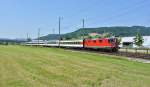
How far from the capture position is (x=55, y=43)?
10250 cm

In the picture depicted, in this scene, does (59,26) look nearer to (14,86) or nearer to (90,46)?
(90,46)

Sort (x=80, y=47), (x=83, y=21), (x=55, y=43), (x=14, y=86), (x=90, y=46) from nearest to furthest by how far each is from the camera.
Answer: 1. (x=14, y=86)
2. (x=90, y=46)
3. (x=80, y=47)
4. (x=83, y=21)
5. (x=55, y=43)

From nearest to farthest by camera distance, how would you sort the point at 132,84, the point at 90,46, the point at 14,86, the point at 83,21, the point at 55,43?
1. the point at 14,86
2. the point at 132,84
3. the point at 90,46
4. the point at 83,21
5. the point at 55,43

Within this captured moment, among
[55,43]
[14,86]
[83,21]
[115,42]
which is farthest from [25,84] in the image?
[55,43]

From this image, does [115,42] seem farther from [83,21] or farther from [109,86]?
[109,86]

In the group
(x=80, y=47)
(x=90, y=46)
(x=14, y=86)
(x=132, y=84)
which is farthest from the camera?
(x=80, y=47)

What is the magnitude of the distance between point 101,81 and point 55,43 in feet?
293

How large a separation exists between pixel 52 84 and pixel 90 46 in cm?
5371

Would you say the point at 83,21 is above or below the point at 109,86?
above

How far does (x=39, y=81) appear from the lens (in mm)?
13203

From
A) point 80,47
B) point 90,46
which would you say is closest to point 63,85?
point 90,46

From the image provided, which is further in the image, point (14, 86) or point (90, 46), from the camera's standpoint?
point (90, 46)

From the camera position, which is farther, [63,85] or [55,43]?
[55,43]

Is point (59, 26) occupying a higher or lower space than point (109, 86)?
higher
